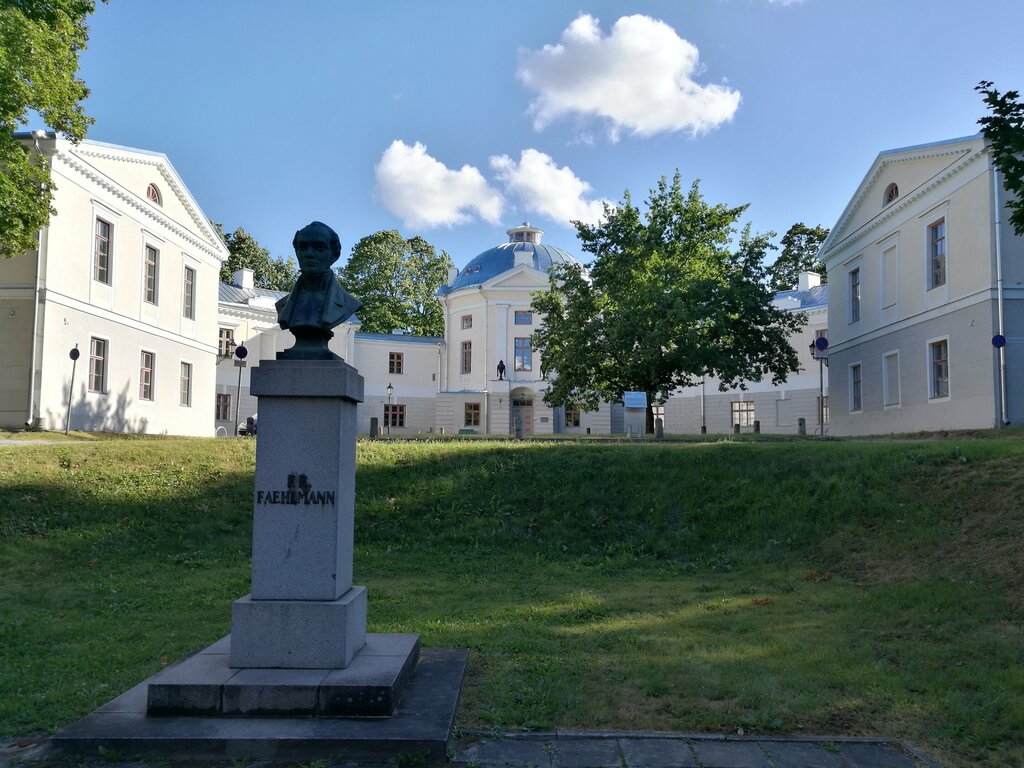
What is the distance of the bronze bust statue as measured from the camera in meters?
5.95

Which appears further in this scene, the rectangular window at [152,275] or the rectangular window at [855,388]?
the rectangular window at [855,388]

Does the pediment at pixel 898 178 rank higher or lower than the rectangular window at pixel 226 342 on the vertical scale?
higher

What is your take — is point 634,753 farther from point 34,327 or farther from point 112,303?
point 112,303

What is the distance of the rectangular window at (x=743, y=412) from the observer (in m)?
Result: 42.5

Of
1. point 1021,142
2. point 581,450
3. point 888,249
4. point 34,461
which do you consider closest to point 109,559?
point 34,461

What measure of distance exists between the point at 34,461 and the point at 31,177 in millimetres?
7840

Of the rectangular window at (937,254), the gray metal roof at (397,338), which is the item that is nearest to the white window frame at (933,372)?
the rectangular window at (937,254)

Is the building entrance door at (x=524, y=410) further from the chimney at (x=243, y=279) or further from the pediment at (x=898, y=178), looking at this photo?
the pediment at (x=898, y=178)

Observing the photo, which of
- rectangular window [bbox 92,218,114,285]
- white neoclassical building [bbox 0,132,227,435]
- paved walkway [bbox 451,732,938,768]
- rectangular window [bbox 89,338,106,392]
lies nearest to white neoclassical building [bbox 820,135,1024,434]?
paved walkway [bbox 451,732,938,768]

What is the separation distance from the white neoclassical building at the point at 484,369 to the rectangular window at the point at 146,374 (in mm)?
13062

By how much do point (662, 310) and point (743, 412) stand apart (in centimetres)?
1834

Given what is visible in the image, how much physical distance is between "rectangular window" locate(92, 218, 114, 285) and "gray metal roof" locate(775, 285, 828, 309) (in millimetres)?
31533

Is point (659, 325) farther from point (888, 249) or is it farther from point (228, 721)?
point (228, 721)

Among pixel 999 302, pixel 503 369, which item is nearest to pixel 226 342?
pixel 503 369
